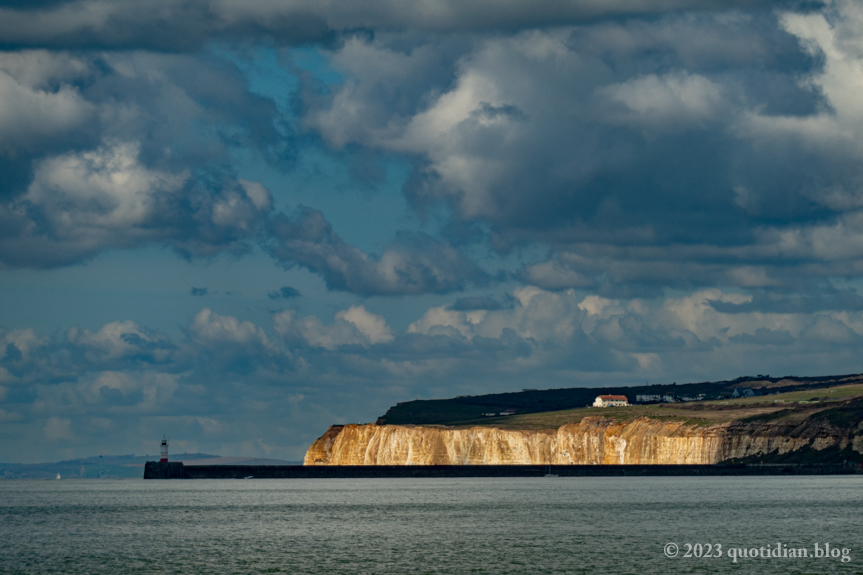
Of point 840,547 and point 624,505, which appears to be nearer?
point 840,547

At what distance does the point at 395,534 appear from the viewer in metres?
82.9

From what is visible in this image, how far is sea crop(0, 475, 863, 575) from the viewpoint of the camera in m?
61.6

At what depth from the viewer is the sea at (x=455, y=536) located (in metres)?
61.6

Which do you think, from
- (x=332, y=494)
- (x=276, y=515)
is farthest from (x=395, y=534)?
(x=332, y=494)

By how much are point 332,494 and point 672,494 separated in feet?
172

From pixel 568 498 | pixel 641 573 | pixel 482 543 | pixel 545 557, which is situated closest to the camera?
pixel 641 573

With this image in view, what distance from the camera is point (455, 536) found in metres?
80.5

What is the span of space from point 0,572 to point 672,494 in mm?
97602

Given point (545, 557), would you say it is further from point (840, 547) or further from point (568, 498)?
point (568, 498)

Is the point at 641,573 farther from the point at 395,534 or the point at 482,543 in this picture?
the point at 395,534

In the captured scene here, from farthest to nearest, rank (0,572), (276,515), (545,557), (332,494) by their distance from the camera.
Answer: (332,494)
(276,515)
(545,557)
(0,572)

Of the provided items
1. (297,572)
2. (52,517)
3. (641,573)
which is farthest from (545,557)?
(52,517)

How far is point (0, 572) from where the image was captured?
60.8m

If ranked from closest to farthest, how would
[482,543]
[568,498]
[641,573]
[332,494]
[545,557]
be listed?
[641,573]
[545,557]
[482,543]
[568,498]
[332,494]
